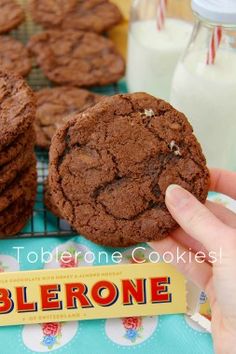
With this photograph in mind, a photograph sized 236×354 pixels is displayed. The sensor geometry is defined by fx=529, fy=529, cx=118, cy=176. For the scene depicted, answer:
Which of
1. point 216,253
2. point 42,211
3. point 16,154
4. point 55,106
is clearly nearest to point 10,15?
point 55,106

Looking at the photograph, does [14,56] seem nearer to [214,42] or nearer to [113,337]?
[214,42]

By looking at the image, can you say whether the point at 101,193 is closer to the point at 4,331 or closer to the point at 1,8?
the point at 4,331

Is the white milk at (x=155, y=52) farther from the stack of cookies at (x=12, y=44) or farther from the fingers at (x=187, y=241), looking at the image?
the fingers at (x=187, y=241)

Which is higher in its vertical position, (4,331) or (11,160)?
(11,160)

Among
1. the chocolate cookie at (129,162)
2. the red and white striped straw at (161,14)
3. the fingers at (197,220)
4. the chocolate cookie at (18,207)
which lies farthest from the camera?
the red and white striped straw at (161,14)

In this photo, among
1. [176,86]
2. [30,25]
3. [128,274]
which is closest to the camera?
[128,274]

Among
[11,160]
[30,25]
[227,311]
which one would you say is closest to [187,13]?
[30,25]

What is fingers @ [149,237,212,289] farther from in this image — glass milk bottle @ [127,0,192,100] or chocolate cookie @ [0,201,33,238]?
glass milk bottle @ [127,0,192,100]

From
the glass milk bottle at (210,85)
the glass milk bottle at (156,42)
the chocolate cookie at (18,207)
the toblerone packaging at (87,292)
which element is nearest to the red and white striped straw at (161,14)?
the glass milk bottle at (156,42)
